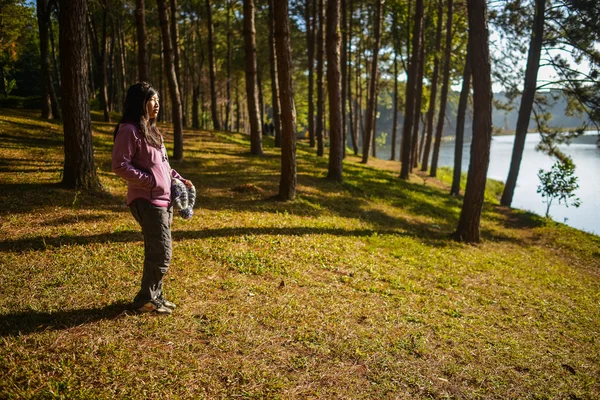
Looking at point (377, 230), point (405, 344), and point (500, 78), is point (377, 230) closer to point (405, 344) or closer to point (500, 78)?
point (405, 344)

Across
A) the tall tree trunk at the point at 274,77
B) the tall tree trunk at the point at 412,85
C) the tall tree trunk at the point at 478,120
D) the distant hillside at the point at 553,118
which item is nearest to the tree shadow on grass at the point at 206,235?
the tall tree trunk at the point at 478,120

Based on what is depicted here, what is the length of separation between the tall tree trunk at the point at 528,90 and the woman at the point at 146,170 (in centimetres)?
1806

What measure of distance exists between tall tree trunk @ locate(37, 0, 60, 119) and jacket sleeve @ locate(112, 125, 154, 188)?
1629 cm

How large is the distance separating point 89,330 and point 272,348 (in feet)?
6.52

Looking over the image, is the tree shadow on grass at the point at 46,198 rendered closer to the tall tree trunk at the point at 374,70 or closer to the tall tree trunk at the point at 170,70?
the tall tree trunk at the point at 170,70

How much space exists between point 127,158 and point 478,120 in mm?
9176

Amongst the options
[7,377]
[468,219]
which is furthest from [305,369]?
[468,219]

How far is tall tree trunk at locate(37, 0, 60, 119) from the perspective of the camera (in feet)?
53.1

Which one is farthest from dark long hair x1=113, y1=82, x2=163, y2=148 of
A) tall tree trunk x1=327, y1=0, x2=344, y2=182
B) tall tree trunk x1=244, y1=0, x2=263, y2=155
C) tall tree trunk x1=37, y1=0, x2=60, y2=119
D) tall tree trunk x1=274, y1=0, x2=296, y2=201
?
tall tree trunk x1=37, y1=0, x2=60, y2=119

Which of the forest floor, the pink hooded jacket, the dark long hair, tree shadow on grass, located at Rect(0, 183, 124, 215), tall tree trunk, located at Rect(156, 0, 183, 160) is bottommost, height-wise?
the forest floor

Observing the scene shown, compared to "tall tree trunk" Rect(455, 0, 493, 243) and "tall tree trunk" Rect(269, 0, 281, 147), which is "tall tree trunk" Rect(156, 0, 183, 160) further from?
"tall tree trunk" Rect(455, 0, 493, 243)

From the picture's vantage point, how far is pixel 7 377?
3.13 m

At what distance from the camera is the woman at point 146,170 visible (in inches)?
146

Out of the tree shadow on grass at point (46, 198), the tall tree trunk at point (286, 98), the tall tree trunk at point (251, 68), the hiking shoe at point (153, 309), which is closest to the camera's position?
the hiking shoe at point (153, 309)
